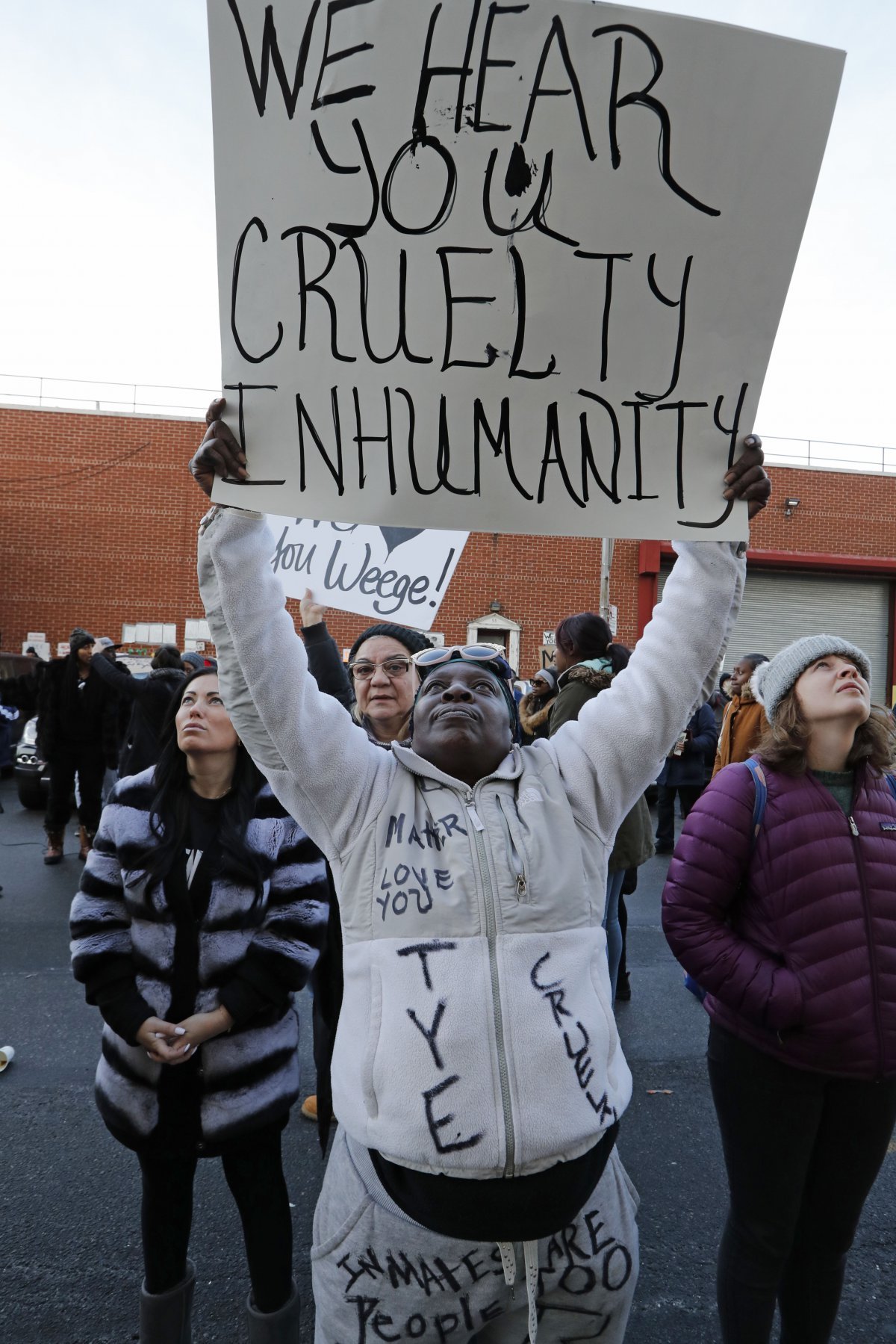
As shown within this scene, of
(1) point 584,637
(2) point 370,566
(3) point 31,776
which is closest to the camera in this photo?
(1) point 584,637

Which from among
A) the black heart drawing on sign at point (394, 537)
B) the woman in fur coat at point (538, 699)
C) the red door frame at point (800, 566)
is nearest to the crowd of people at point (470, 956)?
the black heart drawing on sign at point (394, 537)

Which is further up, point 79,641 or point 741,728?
point 79,641

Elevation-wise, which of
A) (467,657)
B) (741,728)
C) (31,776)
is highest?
(467,657)

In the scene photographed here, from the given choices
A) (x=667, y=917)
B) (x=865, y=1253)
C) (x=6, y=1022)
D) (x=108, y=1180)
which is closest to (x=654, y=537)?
(x=667, y=917)

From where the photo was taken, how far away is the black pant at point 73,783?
24.1 feet

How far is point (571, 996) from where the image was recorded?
1.42 meters

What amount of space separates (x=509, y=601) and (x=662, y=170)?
16725 mm

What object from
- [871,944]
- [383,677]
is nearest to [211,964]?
[383,677]

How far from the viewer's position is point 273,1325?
2088 millimetres

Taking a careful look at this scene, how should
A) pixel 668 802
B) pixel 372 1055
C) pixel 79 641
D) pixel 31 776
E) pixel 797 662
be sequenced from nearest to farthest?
pixel 372 1055 → pixel 797 662 → pixel 79 641 → pixel 668 802 → pixel 31 776

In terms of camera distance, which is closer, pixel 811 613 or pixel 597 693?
pixel 597 693

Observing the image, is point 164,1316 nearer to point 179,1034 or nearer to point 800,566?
point 179,1034

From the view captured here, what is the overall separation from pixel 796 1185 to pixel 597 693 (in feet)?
7.23

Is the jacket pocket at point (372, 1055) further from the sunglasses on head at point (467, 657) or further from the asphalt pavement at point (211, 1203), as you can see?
the asphalt pavement at point (211, 1203)
